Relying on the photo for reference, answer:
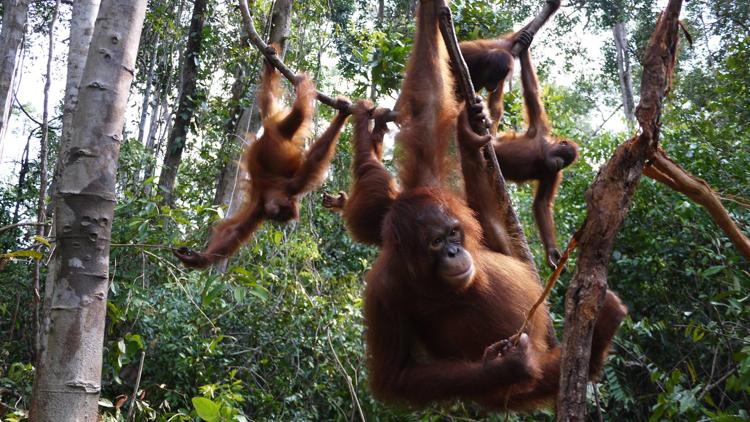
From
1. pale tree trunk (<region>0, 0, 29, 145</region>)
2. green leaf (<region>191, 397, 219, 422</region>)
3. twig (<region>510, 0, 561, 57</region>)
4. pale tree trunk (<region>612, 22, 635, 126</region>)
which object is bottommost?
green leaf (<region>191, 397, 219, 422</region>)

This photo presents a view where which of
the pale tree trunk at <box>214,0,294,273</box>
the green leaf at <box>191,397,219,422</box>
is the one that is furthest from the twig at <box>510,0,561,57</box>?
the pale tree trunk at <box>214,0,294,273</box>

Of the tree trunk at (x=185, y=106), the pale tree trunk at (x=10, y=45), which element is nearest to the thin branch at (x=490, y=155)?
the tree trunk at (x=185, y=106)

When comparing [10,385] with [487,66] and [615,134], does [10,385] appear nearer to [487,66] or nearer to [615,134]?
[487,66]

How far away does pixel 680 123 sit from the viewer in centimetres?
827

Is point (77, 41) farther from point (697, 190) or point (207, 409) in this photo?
point (697, 190)

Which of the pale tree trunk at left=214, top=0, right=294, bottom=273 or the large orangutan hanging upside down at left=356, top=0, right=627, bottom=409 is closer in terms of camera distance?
the large orangutan hanging upside down at left=356, top=0, right=627, bottom=409

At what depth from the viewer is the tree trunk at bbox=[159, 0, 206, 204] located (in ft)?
30.5

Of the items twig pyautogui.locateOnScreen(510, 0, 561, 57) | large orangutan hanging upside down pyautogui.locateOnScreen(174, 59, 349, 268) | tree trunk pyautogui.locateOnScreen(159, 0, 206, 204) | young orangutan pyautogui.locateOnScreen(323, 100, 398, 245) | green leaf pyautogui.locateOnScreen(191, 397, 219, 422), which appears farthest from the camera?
tree trunk pyautogui.locateOnScreen(159, 0, 206, 204)

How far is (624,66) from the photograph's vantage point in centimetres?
1981

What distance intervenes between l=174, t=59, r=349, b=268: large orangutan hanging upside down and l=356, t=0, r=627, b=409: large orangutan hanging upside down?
1.67 metres

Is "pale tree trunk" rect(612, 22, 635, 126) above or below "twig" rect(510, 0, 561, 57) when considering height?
above

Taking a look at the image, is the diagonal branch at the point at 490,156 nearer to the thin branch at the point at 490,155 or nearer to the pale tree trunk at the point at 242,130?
the thin branch at the point at 490,155

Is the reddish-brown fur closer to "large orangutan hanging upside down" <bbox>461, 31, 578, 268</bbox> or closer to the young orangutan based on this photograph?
"large orangutan hanging upside down" <bbox>461, 31, 578, 268</bbox>

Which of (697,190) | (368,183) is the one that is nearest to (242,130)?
(368,183)
